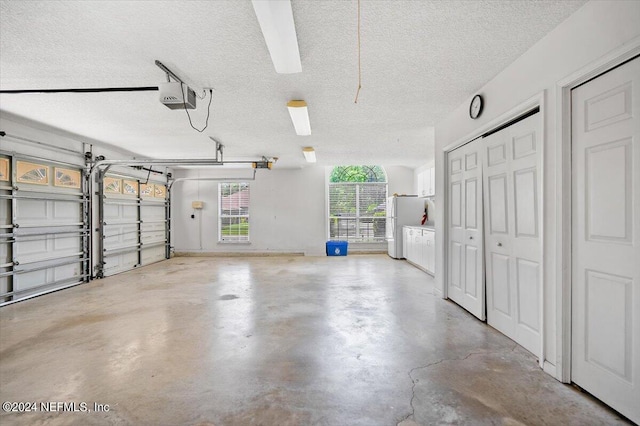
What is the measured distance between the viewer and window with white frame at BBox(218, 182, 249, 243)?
9641 mm

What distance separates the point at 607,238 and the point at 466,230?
6.10ft

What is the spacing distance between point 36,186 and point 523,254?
6993mm

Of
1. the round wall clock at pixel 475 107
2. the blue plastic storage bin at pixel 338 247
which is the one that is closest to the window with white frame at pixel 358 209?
the blue plastic storage bin at pixel 338 247

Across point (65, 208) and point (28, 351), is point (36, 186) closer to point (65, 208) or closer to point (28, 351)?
point (65, 208)

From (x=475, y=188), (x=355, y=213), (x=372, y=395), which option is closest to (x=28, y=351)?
(x=372, y=395)

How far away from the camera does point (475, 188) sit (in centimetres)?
362

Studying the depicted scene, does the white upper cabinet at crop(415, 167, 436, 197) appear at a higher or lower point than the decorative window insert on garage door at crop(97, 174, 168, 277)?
higher

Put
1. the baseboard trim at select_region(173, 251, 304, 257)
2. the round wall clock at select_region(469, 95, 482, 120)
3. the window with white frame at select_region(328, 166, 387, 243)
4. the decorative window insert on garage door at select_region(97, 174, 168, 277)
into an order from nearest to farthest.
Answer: the round wall clock at select_region(469, 95, 482, 120) < the decorative window insert on garage door at select_region(97, 174, 168, 277) < the baseboard trim at select_region(173, 251, 304, 257) < the window with white frame at select_region(328, 166, 387, 243)

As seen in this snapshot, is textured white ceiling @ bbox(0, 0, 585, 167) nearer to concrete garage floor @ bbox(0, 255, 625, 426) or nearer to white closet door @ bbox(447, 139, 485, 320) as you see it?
white closet door @ bbox(447, 139, 485, 320)

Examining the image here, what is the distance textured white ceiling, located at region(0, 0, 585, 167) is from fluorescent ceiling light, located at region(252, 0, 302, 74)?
0.63ft

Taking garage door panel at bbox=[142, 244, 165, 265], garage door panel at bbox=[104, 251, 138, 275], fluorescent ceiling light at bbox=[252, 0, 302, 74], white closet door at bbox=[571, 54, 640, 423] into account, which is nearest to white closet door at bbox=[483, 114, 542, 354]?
white closet door at bbox=[571, 54, 640, 423]

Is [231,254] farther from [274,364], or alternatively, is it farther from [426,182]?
[274,364]

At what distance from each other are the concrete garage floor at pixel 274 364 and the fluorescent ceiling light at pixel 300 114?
2.65 metres

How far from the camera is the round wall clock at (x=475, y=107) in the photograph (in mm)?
3465
